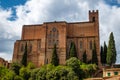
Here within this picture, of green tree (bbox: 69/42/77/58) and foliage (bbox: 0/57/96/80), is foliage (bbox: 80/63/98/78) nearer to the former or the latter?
foliage (bbox: 0/57/96/80)

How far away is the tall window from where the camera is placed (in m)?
72.5

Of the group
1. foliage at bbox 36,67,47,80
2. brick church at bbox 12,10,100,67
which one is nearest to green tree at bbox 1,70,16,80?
foliage at bbox 36,67,47,80

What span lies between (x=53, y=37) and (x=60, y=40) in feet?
7.02

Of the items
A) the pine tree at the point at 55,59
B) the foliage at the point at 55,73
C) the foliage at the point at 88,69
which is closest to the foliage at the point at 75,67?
the foliage at the point at 55,73

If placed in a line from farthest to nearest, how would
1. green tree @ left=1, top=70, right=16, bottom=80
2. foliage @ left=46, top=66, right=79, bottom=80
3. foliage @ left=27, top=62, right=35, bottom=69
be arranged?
1. foliage @ left=27, top=62, right=35, bottom=69
2. green tree @ left=1, top=70, right=16, bottom=80
3. foliage @ left=46, top=66, right=79, bottom=80

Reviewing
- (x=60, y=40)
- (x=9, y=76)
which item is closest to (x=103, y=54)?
(x=60, y=40)

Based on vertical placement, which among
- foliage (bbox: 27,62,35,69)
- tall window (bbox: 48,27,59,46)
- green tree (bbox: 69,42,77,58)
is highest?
tall window (bbox: 48,27,59,46)

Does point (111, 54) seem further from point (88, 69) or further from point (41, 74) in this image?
point (41, 74)

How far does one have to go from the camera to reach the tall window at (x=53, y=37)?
72.5m

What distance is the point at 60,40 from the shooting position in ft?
237

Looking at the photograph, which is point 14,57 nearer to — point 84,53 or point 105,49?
point 84,53

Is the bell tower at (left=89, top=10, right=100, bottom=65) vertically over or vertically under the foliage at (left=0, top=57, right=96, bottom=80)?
over

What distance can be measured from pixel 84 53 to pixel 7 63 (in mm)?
19584

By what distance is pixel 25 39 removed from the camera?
7762cm
